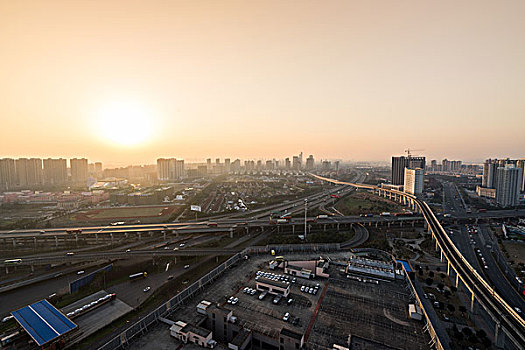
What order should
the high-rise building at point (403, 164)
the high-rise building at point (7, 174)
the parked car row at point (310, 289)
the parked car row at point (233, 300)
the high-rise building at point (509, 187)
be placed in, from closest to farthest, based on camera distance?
the parked car row at point (233, 300)
the parked car row at point (310, 289)
the high-rise building at point (509, 187)
the high-rise building at point (7, 174)
the high-rise building at point (403, 164)

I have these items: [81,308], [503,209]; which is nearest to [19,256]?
[81,308]

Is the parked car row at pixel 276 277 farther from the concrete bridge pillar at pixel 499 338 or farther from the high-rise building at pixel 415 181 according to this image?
the high-rise building at pixel 415 181

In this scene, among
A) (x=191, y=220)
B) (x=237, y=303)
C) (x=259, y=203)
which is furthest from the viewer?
(x=259, y=203)

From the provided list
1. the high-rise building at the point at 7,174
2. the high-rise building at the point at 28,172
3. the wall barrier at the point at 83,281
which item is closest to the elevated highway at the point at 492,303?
the wall barrier at the point at 83,281

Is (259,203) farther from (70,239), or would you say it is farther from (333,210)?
(70,239)

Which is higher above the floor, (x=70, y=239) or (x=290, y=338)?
(x=290, y=338)

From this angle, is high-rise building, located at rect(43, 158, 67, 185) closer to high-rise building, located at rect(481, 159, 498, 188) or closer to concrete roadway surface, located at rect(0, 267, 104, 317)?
concrete roadway surface, located at rect(0, 267, 104, 317)
